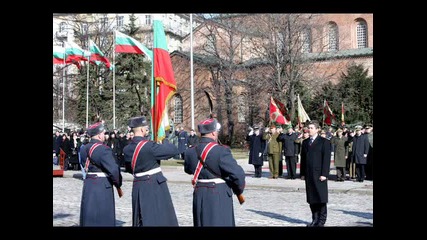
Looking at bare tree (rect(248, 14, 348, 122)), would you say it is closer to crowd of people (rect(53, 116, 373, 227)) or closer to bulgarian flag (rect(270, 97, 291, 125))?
bulgarian flag (rect(270, 97, 291, 125))

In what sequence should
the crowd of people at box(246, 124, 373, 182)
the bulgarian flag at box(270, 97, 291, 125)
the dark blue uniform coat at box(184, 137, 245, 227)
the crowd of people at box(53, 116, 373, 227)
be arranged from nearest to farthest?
the dark blue uniform coat at box(184, 137, 245, 227) < the crowd of people at box(53, 116, 373, 227) < the crowd of people at box(246, 124, 373, 182) < the bulgarian flag at box(270, 97, 291, 125)

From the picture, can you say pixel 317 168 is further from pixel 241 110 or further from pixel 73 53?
pixel 241 110

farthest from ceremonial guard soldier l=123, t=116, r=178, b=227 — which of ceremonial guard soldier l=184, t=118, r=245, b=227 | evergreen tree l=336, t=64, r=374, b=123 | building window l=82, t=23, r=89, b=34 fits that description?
building window l=82, t=23, r=89, b=34

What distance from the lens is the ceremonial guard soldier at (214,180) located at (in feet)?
24.8

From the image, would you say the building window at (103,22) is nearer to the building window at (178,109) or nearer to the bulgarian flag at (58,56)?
the building window at (178,109)

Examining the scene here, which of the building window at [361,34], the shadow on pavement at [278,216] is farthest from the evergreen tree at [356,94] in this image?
the shadow on pavement at [278,216]

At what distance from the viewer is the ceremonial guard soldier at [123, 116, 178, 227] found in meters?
8.20

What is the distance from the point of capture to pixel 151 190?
8.28 m

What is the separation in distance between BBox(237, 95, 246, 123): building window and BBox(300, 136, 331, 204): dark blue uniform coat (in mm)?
38388

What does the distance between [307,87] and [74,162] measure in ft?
79.7

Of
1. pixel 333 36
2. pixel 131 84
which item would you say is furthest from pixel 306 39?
pixel 131 84

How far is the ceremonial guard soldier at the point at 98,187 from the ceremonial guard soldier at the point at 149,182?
0.38 meters

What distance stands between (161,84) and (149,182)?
402 centimetres
